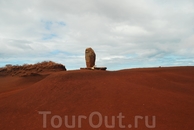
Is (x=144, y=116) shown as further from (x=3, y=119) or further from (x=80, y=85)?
(x=3, y=119)

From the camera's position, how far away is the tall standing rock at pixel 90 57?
49.8 ft

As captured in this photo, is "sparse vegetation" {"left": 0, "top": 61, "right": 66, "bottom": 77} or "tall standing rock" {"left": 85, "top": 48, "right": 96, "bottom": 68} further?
"sparse vegetation" {"left": 0, "top": 61, "right": 66, "bottom": 77}

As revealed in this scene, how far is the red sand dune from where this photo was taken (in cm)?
650

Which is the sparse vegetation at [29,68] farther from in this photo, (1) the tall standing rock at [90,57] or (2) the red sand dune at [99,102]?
(2) the red sand dune at [99,102]

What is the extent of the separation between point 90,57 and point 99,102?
7.69 meters

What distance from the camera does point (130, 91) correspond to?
8859mm

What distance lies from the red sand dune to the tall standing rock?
393cm

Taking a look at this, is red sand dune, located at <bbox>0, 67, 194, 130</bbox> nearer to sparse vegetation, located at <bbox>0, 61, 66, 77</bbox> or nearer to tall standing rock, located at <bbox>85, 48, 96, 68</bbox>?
tall standing rock, located at <bbox>85, 48, 96, 68</bbox>

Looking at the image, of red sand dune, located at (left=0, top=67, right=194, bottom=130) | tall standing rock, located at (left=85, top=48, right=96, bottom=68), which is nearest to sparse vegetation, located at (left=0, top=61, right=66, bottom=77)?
tall standing rock, located at (left=85, top=48, right=96, bottom=68)

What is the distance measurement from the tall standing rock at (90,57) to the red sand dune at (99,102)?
3.93m

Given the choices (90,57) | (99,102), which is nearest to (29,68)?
(90,57)

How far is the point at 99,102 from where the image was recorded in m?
7.86

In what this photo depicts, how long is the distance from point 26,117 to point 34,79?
35.3 ft

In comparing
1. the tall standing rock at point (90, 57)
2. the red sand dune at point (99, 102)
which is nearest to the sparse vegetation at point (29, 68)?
the tall standing rock at point (90, 57)
